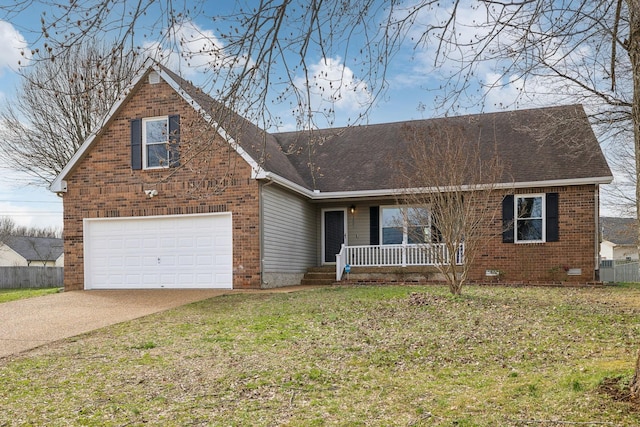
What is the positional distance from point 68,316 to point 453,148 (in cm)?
861

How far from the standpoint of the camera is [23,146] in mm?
22281

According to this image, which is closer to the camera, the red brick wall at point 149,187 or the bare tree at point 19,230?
the red brick wall at point 149,187

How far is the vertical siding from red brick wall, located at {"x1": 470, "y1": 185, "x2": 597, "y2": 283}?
18.4 ft

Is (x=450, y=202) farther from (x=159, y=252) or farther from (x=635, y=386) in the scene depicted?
(x=159, y=252)

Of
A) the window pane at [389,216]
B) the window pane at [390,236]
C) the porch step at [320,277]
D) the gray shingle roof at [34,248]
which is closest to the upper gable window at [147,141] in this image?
the porch step at [320,277]

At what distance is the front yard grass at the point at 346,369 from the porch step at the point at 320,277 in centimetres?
672

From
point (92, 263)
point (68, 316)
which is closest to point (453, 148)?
point (68, 316)

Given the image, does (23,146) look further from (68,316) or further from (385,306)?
(385,306)

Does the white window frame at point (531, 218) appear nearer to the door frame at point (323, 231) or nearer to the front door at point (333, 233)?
the door frame at point (323, 231)

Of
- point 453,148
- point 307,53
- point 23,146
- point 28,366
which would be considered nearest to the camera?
point 307,53

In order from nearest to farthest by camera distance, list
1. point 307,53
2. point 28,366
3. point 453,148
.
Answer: point 307,53, point 28,366, point 453,148

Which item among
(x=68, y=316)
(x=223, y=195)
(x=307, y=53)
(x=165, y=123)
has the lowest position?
(x=68, y=316)

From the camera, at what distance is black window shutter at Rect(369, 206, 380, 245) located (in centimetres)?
1692

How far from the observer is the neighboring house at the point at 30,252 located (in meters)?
47.3
